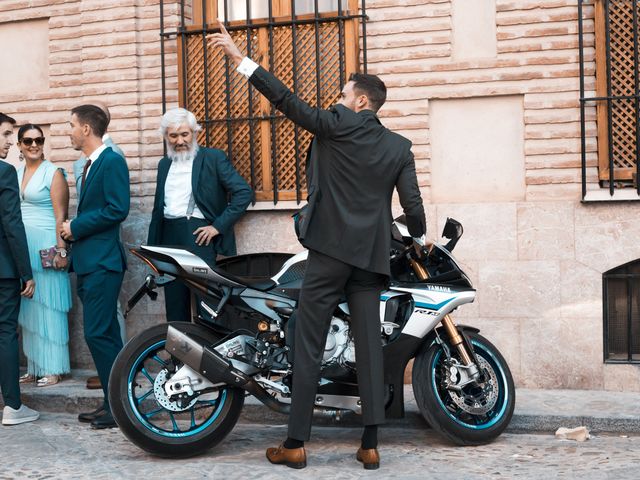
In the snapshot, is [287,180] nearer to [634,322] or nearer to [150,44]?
[150,44]

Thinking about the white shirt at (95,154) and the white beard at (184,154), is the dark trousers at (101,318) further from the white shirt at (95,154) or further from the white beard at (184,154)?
the white beard at (184,154)

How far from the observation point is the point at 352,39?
316 inches

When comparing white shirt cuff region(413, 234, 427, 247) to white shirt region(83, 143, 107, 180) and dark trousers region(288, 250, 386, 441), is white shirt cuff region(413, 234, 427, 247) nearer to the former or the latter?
dark trousers region(288, 250, 386, 441)

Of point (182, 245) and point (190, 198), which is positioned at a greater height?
point (190, 198)

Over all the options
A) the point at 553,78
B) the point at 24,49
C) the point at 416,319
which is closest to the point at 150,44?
the point at 24,49

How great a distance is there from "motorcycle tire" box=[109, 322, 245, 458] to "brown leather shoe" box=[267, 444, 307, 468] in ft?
1.31

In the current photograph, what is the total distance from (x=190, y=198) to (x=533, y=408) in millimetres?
2853

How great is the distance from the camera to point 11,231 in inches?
268

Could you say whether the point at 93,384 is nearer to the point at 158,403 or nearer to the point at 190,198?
the point at 190,198

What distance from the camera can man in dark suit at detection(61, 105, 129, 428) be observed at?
681 cm

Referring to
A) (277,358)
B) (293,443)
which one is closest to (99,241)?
(277,358)

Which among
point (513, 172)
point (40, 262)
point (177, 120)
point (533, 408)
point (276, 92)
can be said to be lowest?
point (533, 408)

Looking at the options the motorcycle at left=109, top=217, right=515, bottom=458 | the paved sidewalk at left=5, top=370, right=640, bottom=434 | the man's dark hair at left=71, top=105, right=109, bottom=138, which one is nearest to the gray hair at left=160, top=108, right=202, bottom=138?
the man's dark hair at left=71, top=105, right=109, bottom=138

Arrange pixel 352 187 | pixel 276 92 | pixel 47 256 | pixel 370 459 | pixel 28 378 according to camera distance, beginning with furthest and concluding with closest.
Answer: pixel 28 378
pixel 47 256
pixel 370 459
pixel 352 187
pixel 276 92
